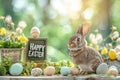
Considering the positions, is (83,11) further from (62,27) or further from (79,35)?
(79,35)

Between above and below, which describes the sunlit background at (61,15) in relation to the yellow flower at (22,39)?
above

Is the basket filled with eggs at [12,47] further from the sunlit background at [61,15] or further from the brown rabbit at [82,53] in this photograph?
the sunlit background at [61,15]

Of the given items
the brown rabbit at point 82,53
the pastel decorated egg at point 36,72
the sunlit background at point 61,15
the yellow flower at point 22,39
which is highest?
the sunlit background at point 61,15

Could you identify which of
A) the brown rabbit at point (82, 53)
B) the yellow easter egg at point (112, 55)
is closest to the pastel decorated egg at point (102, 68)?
the brown rabbit at point (82, 53)

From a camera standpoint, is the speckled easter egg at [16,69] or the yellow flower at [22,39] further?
the yellow flower at [22,39]

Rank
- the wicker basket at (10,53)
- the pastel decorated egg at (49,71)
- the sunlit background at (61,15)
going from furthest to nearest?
the sunlit background at (61,15) → the wicker basket at (10,53) → the pastel decorated egg at (49,71)

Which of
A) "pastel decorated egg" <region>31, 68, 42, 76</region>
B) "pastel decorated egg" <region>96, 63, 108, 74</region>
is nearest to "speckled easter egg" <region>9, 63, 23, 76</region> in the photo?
"pastel decorated egg" <region>31, 68, 42, 76</region>

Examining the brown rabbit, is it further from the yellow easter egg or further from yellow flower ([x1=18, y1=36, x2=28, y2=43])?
yellow flower ([x1=18, y1=36, x2=28, y2=43])
